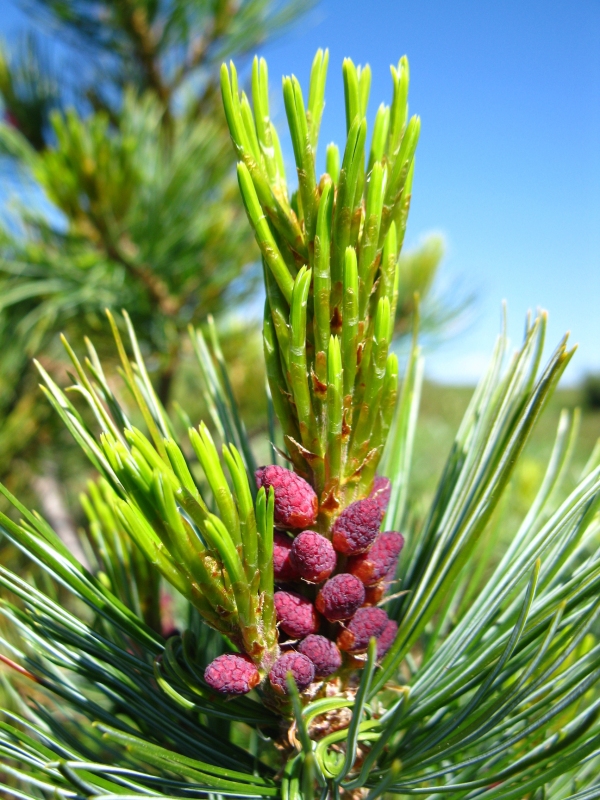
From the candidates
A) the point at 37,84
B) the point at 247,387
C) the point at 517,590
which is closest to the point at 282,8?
the point at 37,84

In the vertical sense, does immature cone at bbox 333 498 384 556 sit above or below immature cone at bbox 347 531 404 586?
above

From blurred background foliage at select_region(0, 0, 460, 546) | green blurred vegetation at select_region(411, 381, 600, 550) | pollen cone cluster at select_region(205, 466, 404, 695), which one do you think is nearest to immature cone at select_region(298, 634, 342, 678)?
pollen cone cluster at select_region(205, 466, 404, 695)

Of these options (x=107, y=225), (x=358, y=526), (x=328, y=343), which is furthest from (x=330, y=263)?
(x=107, y=225)

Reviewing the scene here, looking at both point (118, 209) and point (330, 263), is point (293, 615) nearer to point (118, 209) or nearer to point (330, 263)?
point (330, 263)

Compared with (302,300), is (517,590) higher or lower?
lower

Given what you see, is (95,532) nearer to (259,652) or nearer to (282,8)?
(259,652)

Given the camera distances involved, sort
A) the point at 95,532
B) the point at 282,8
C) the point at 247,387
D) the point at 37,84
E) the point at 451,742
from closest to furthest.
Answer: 1. the point at 451,742
2. the point at 95,532
3. the point at 37,84
4. the point at 282,8
5. the point at 247,387

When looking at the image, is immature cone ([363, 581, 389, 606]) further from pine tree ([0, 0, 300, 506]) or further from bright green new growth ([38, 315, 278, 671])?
pine tree ([0, 0, 300, 506])

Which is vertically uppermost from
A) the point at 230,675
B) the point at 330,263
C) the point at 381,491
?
the point at 330,263
